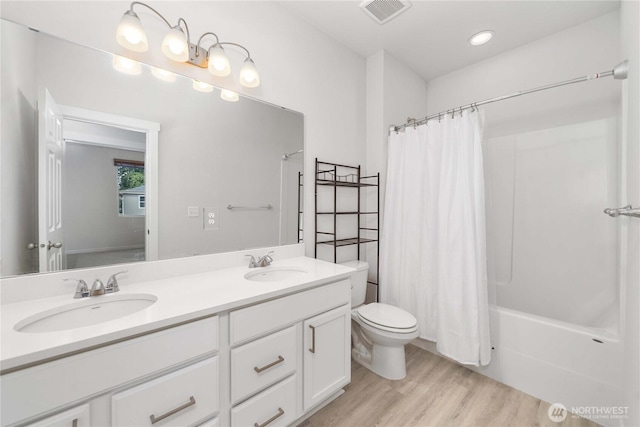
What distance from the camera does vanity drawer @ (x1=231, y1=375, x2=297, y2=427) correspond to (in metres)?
1.05

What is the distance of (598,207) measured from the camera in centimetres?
188

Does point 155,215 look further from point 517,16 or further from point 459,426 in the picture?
point 517,16

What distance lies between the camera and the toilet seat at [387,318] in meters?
1.66

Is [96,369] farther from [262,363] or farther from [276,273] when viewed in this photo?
[276,273]

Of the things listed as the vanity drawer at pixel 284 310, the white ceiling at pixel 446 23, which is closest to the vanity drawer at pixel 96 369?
the vanity drawer at pixel 284 310

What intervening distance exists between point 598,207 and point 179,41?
116 inches

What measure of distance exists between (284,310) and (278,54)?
1.68m

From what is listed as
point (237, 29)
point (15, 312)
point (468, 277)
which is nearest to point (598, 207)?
point (468, 277)

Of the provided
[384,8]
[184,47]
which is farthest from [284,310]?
[384,8]

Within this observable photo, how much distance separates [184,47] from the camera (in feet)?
4.17

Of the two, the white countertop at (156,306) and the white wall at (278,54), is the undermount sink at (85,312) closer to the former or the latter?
the white countertop at (156,306)

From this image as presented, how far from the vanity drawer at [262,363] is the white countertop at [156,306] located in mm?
197

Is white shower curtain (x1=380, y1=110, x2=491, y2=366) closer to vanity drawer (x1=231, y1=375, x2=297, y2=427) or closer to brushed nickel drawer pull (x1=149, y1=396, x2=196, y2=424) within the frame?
vanity drawer (x1=231, y1=375, x2=297, y2=427)

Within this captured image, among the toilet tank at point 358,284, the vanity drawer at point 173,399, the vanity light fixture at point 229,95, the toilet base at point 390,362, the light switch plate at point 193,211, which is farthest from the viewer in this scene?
the toilet tank at point 358,284
